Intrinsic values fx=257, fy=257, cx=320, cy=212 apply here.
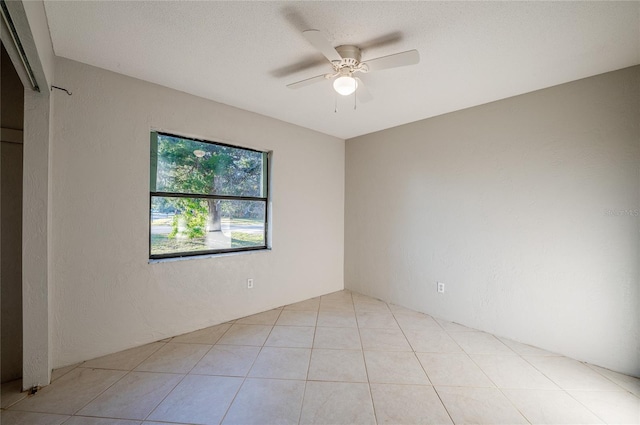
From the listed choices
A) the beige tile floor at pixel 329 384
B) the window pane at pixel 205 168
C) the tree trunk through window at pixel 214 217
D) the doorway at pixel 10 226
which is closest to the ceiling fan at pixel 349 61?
the window pane at pixel 205 168

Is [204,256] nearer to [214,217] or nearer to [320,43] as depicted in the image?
[214,217]

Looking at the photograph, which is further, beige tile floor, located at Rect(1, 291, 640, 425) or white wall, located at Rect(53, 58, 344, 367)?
white wall, located at Rect(53, 58, 344, 367)

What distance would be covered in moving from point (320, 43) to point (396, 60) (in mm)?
511

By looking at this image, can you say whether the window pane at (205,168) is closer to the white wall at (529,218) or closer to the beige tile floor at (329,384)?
the beige tile floor at (329,384)

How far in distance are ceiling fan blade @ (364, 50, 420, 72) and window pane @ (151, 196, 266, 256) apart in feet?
6.91

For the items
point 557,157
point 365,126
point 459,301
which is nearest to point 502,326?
point 459,301

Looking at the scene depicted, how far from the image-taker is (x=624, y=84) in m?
2.04

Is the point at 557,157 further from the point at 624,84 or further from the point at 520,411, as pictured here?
the point at 520,411

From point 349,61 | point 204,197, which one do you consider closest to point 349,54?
point 349,61

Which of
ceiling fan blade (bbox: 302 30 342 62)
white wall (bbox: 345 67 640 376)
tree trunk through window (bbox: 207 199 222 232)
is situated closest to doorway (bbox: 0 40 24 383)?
tree trunk through window (bbox: 207 199 222 232)

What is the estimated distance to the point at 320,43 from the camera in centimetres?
151

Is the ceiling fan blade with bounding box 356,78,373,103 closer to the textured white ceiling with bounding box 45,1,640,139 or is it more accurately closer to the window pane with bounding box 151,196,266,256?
the textured white ceiling with bounding box 45,1,640,139

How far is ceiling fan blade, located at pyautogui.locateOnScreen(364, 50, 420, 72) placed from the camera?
158cm

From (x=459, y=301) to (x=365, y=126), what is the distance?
8.15 feet
